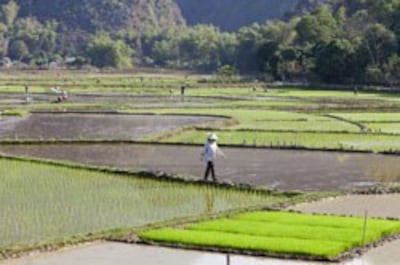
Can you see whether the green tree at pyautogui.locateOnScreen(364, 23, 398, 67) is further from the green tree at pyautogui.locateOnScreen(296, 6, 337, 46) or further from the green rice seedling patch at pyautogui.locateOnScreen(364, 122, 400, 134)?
the green rice seedling patch at pyautogui.locateOnScreen(364, 122, 400, 134)

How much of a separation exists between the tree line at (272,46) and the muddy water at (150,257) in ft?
174

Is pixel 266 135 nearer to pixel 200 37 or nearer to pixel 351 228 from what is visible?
pixel 351 228

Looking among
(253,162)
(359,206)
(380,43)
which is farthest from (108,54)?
(359,206)

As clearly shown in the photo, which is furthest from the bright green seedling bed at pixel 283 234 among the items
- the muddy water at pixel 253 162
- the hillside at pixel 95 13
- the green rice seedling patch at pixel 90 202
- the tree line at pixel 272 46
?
the hillside at pixel 95 13

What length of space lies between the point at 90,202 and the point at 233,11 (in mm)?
156334

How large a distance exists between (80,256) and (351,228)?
13.4 feet

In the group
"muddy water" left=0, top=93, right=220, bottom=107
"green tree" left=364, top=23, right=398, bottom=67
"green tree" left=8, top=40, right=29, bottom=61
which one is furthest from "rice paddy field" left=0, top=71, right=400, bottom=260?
"green tree" left=8, top=40, right=29, bottom=61

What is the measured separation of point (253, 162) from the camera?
21281mm

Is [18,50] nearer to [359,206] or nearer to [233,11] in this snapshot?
[233,11]

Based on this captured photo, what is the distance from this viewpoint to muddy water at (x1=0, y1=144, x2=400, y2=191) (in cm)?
1870

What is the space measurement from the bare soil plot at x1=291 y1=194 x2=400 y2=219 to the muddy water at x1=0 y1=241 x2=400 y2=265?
2.62m

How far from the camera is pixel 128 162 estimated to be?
849 inches

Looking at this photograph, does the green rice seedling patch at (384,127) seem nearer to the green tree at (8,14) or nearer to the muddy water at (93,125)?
the muddy water at (93,125)

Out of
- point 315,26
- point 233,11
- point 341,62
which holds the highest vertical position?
point 233,11
